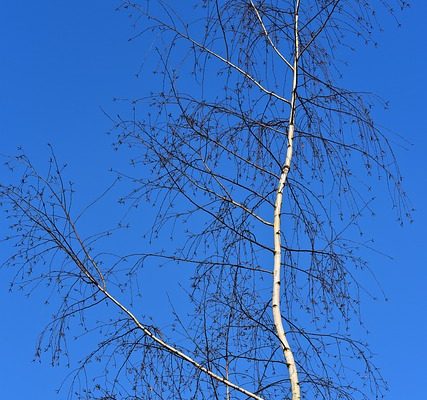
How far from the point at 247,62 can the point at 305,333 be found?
1.53 meters

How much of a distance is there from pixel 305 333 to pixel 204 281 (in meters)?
0.53

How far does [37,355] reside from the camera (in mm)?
4770

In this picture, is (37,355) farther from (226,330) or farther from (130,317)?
(226,330)

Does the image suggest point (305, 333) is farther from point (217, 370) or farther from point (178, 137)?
point (178, 137)

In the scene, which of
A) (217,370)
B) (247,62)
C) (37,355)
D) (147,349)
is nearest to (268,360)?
(217,370)

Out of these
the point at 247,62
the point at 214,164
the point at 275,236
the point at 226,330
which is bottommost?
the point at 226,330

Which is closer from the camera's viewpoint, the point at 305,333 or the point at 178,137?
the point at 305,333

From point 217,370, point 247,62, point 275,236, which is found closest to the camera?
point 217,370

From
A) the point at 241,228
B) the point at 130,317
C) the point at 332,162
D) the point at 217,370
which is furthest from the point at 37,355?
the point at 332,162

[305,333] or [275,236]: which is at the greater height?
[275,236]

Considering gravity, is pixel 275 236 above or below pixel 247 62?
below

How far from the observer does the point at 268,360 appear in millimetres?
4762

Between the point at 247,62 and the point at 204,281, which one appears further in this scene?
the point at 247,62

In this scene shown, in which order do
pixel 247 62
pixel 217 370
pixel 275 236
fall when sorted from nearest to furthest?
pixel 217 370 → pixel 275 236 → pixel 247 62
